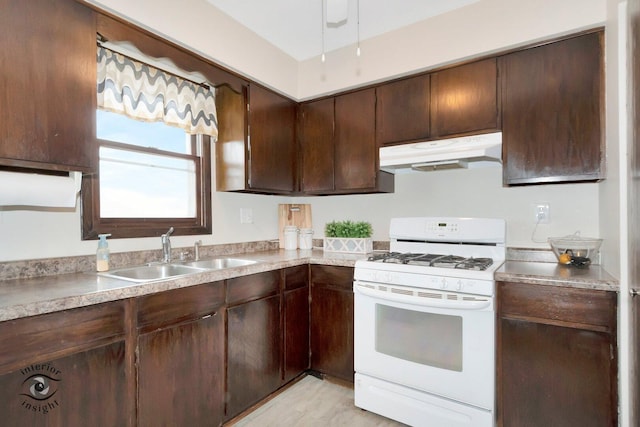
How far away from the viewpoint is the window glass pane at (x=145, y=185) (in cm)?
198

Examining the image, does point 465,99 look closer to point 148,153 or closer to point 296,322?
point 296,322

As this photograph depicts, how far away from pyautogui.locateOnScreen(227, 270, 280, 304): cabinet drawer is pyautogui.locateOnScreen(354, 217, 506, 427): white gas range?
1.74 ft

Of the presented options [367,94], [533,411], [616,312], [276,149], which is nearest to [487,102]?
[367,94]

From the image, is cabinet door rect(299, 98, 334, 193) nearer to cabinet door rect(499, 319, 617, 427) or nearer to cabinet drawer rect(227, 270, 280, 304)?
cabinet drawer rect(227, 270, 280, 304)

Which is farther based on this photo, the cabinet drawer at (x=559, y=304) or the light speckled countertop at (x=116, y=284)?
the cabinet drawer at (x=559, y=304)

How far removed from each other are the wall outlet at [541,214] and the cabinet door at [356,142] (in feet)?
3.55

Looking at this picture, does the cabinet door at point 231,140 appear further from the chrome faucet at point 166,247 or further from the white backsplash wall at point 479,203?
the white backsplash wall at point 479,203

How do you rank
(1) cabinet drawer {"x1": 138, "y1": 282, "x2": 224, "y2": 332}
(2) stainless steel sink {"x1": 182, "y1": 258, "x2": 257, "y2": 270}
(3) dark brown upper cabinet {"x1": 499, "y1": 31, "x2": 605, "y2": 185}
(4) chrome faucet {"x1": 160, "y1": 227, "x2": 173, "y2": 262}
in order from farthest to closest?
1. (2) stainless steel sink {"x1": 182, "y1": 258, "x2": 257, "y2": 270}
2. (4) chrome faucet {"x1": 160, "y1": 227, "x2": 173, "y2": 262}
3. (3) dark brown upper cabinet {"x1": 499, "y1": 31, "x2": 605, "y2": 185}
4. (1) cabinet drawer {"x1": 138, "y1": 282, "x2": 224, "y2": 332}

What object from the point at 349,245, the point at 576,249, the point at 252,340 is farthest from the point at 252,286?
the point at 576,249

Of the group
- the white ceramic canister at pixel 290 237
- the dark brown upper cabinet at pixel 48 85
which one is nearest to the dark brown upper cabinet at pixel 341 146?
the white ceramic canister at pixel 290 237

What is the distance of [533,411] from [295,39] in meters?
2.76

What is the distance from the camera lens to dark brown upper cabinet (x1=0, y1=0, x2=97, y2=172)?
1.30 m

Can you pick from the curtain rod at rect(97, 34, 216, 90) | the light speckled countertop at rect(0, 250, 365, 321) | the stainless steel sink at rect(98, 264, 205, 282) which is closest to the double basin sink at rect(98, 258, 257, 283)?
the stainless steel sink at rect(98, 264, 205, 282)

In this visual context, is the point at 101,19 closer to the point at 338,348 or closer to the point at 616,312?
the point at 338,348
